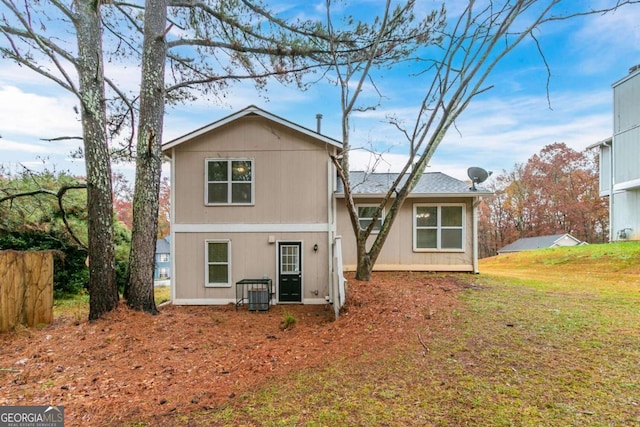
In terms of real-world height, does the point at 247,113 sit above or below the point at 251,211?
above

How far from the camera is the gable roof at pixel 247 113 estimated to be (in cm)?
Answer: 838

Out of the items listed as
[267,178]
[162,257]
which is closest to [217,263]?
[267,178]

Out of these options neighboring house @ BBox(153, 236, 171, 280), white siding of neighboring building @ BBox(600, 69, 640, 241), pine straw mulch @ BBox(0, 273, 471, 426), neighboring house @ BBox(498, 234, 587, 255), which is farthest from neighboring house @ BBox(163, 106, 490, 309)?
neighboring house @ BBox(498, 234, 587, 255)

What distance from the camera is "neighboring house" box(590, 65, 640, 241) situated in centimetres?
1403

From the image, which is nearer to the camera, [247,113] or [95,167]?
[95,167]

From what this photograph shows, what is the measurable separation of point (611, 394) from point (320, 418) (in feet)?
9.26

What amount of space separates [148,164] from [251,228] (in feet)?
10.3

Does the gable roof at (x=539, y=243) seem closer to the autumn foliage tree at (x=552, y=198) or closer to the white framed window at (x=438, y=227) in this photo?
the autumn foliage tree at (x=552, y=198)

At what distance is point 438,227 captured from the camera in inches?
407

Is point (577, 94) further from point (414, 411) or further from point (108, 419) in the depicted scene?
point (108, 419)

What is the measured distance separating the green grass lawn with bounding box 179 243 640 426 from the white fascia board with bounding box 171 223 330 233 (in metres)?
4.34

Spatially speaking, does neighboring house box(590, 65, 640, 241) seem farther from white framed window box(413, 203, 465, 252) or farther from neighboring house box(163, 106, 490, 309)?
neighboring house box(163, 106, 490, 309)

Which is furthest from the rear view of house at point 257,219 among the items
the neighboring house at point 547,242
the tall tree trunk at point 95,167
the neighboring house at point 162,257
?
the neighboring house at point 547,242

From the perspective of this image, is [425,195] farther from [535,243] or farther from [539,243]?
[535,243]
